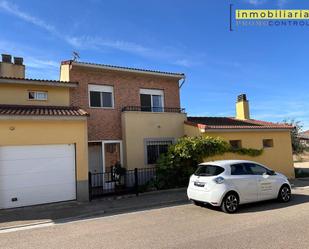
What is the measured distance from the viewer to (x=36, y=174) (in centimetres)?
1227

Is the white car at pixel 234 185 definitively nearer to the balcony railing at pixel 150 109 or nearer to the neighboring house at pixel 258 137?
the neighboring house at pixel 258 137

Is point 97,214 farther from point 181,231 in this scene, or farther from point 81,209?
point 181,231

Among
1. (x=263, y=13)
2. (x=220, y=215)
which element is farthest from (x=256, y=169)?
(x=263, y=13)

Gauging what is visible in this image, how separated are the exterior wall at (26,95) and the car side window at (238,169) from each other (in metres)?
8.88

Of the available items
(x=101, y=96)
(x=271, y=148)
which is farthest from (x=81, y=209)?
(x=271, y=148)

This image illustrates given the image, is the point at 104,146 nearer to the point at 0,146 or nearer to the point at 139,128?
the point at 139,128

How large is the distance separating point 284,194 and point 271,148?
770 centimetres

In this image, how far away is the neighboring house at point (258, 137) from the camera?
17.1 metres

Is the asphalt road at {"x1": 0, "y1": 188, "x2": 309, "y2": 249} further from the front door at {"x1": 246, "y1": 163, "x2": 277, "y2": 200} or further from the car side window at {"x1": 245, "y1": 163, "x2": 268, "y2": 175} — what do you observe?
the car side window at {"x1": 245, "y1": 163, "x2": 268, "y2": 175}

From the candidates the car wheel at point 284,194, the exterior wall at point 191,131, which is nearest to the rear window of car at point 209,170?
the car wheel at point 284,194

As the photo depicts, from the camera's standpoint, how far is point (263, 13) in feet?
47.1

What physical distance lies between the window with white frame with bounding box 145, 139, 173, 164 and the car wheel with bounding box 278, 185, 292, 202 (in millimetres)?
7228

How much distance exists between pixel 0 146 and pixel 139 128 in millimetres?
7087

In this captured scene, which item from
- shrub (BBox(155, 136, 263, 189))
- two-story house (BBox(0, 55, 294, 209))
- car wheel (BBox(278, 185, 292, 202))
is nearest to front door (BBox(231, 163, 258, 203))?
car wheel (BBox(278, 185, 292, 202))
